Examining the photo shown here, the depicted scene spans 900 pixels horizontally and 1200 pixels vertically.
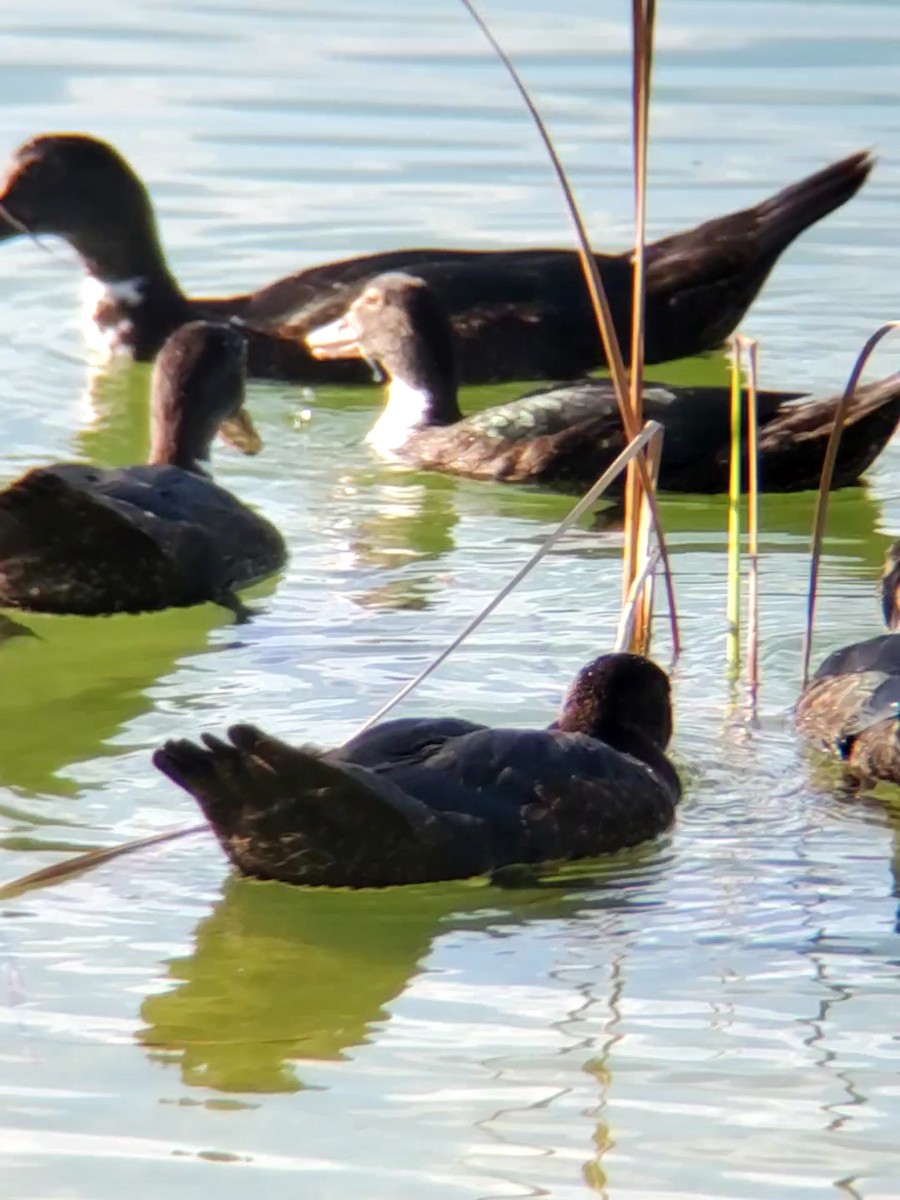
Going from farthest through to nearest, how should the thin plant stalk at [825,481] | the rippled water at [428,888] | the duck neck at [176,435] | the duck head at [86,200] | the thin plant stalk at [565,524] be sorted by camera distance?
the duck head at [86,200], the duck neck at [176,435], the thin plant stalk at [825,481], the thin plant stalk at [565,524], the rippled water at [428,888]

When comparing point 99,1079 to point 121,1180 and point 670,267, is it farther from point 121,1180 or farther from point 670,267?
point 670,267

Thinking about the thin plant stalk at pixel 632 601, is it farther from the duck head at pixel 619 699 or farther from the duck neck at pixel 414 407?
the duck neck at pixel 414 407

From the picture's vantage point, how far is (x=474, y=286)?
41.3 ft

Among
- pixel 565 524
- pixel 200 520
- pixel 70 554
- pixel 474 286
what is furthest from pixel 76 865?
pixel 474 286

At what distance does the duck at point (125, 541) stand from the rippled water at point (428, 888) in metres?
0.12

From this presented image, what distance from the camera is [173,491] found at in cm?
969

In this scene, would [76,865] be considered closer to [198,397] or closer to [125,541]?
[125,541]

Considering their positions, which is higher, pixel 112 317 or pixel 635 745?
pixel 112 317

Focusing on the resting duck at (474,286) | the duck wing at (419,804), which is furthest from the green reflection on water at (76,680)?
the resting duck at (474,286)

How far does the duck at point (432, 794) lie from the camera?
20.7 ft

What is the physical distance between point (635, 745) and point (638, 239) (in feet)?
4.24

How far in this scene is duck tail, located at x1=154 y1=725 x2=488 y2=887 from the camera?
20.5 ft

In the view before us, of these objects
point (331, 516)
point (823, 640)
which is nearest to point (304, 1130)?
point (823, 640)

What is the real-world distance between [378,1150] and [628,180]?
10071 millimetres
